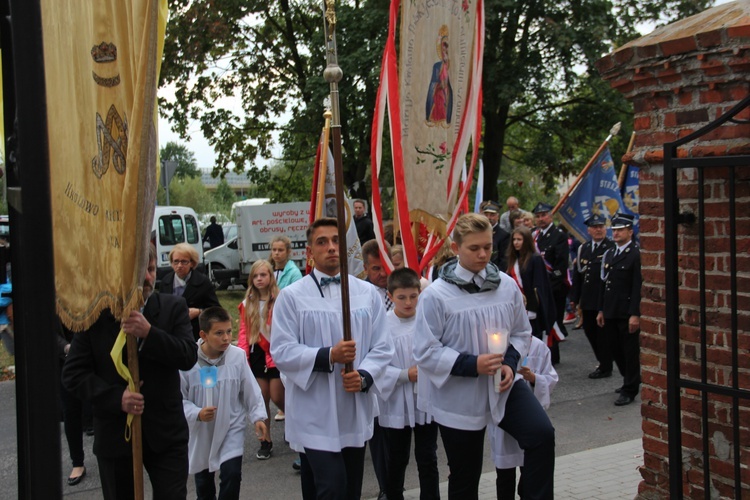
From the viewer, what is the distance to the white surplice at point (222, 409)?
550 cm

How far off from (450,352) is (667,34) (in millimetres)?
2056

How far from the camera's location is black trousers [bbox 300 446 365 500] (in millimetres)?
4750

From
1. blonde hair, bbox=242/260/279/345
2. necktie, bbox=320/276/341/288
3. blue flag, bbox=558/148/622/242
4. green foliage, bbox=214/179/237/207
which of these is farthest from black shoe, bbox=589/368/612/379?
green foliage, bbox=214/179/237/207

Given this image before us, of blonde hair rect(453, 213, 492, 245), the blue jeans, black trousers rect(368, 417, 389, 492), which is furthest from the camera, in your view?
black trousers rect(368, 417, 389, 492)

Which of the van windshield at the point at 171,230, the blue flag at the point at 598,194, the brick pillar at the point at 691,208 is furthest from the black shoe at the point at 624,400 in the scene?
the van windshield at the point at 171,230

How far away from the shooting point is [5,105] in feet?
10.6

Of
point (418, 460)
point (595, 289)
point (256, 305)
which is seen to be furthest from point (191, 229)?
point (418, 460)

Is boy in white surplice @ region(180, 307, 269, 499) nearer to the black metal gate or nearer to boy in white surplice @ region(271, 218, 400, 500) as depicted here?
boy in white surplice @ region(271, 218, 400, 500)

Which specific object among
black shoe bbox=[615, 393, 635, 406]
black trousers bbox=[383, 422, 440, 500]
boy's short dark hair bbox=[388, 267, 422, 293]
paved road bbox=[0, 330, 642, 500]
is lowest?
paved road bbox=[0, 330, 642, 500]

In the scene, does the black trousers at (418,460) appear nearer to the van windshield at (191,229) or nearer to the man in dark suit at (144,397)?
the man in dark suit at (144,397)

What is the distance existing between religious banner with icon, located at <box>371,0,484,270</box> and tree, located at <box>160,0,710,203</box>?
1118 cm

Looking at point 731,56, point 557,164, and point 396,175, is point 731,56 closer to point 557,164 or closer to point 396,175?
point 396,175

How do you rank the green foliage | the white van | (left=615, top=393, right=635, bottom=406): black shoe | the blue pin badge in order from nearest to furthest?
1. the blue pin badge
2. (left=615, top=393, right=635, bottom=406): black shoe
3. the white van
4. the green foliage

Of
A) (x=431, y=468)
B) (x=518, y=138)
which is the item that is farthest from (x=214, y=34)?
(x=431, y=468)
